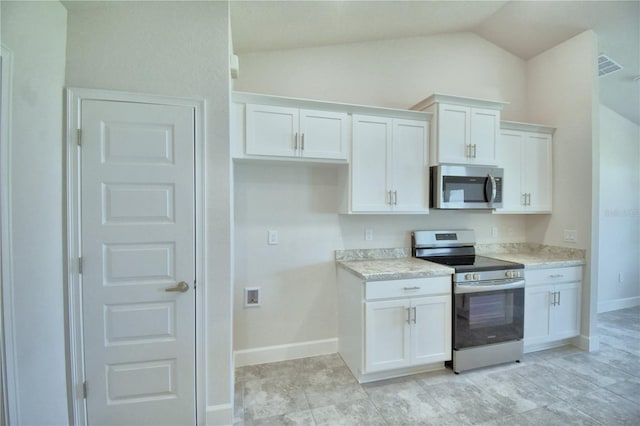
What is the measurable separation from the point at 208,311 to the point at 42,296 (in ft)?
2.81

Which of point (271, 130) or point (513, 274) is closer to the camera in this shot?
point (271, 130)

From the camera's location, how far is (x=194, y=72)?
71.0 inches

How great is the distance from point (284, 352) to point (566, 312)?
2838mm

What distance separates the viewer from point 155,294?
5.81 feet

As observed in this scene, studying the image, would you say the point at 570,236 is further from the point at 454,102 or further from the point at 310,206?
the point at 310,206

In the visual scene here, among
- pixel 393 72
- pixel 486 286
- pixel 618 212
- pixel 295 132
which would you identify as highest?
pixel 393 72

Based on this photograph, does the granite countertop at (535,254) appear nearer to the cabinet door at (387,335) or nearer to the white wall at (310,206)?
the white wall at (310,206)

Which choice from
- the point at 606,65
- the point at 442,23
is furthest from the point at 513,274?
the point at 606,65

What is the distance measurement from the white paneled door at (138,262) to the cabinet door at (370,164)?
135cm

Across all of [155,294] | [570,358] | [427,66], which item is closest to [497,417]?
[570,358]

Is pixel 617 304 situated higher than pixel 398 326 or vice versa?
pixel 398 326

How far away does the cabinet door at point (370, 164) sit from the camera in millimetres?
2496

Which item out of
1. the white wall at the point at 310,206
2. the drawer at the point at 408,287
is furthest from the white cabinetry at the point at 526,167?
the drawer at the point at 408,287

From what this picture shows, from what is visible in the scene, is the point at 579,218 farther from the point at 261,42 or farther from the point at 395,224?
the point at 261,42
